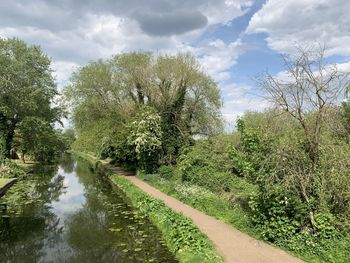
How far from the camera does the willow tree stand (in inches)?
1357

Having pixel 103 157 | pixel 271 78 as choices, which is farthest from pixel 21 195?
pixel 103 157

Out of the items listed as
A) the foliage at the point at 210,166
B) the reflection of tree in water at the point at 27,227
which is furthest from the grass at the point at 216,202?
the reflection of tree in water at the point at 27,227

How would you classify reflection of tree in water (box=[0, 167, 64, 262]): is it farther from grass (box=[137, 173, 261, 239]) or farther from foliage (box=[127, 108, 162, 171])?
foliage (box=[127, 108, 162, 171])

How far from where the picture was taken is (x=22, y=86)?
1371 inches

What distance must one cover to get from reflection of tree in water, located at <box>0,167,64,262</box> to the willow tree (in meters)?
13.0

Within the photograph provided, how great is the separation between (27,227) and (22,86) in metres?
22.2

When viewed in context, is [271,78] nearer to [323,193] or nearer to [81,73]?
[323,193]

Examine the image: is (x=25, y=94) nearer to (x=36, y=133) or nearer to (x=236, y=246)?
(x=36, y=133)

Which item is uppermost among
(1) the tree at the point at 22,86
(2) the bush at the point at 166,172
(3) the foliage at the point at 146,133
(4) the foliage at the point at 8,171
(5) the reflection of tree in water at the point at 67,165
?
(1) the tree at the point at 22,86

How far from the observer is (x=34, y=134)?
3706cm

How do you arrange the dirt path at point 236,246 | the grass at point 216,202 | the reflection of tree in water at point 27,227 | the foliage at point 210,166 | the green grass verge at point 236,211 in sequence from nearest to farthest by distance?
1. the green grass verge at point 236,211
2. the dirt path at point 236,246
3. the reflection of tree in water at point 27,227
4. the grass at point 216,202
5. the foliage at point 210,166

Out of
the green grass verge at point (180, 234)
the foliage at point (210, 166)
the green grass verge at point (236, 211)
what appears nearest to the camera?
the green grass verge at point (236, 211)

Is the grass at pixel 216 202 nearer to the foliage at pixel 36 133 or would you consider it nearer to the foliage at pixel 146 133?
the foliage at pixel 146 133

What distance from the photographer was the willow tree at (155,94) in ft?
113
